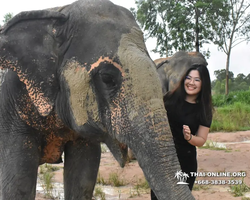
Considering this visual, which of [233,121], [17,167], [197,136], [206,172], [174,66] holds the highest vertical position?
[174,66]

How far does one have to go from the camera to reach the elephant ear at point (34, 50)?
6.73 ft

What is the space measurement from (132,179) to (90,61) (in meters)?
3.35

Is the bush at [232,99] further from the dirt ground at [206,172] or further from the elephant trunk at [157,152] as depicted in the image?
the elephant trunk at [157,152]

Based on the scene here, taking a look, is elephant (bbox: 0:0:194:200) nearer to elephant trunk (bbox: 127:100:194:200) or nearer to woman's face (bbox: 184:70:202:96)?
elephant trunk (bbox: 127:100:194:200)

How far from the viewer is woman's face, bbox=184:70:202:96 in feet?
8.36

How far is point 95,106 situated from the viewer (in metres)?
1.91

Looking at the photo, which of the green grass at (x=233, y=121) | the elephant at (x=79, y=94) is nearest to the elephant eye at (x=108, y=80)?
the elephant at (x=79, y=94)

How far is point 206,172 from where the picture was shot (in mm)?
4844

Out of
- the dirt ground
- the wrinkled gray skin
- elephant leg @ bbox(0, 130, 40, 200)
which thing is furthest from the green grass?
elephant leg @ bbox(0, 130, 40, 200)

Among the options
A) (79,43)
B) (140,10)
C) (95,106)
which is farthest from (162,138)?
(140,10)

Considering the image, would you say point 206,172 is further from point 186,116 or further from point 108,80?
point 108,80

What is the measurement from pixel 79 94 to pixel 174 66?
20.0 feet

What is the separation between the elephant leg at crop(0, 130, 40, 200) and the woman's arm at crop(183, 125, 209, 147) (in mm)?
1130

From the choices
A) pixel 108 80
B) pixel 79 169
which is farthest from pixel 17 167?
pixel 108 80
